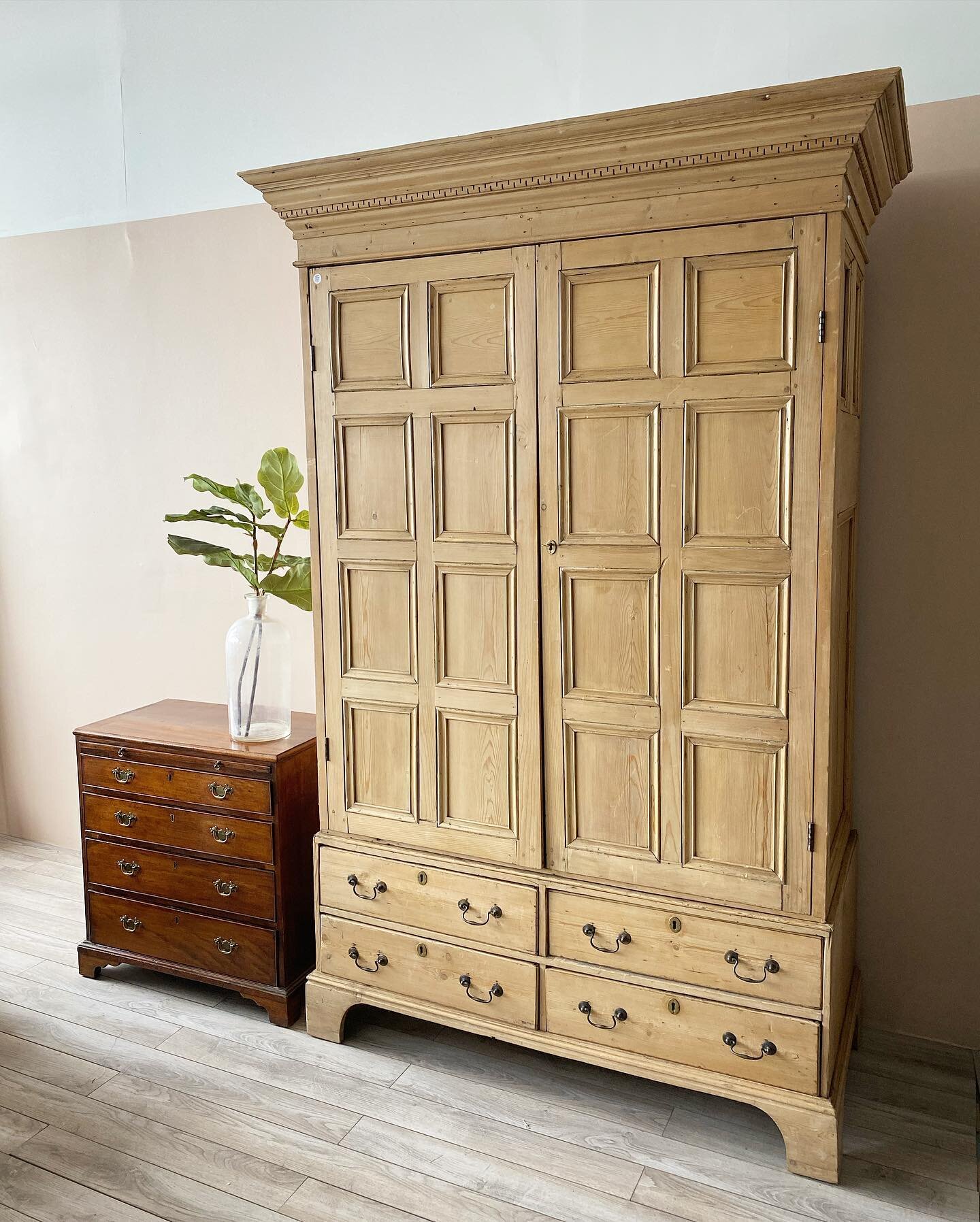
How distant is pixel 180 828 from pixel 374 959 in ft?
2.19

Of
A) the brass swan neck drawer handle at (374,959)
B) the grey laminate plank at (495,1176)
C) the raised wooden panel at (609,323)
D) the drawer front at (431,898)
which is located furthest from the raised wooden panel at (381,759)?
the raised wooden panel at (609,323)

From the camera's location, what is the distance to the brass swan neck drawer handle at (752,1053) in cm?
201

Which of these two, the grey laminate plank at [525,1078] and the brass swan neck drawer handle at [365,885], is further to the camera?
the brass swan neck drawer handle at [365,885]

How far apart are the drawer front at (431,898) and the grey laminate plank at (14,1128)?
2.60 ft

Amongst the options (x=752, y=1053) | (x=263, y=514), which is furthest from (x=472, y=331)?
(x=752, y=1053)

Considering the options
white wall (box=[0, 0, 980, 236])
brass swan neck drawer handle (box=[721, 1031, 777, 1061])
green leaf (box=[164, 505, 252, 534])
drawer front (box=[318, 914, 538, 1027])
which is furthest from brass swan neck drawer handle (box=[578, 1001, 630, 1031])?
white wall (box=[0, 0, 980, 236])

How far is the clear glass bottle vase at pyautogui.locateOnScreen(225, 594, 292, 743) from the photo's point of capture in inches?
105

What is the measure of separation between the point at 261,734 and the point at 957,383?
2.00m

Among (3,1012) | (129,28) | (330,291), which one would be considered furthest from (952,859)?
(129,28)

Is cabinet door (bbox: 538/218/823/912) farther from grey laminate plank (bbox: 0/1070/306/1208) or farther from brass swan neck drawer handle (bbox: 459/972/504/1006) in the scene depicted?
grey laminate plank (bbox: 0/1070/306/1208)

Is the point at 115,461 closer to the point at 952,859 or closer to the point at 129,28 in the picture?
the point at 129,28

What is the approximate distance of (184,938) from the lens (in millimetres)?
2693

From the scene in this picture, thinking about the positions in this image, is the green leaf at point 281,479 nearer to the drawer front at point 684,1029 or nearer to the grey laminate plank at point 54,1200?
the drawer front at point 684,1029

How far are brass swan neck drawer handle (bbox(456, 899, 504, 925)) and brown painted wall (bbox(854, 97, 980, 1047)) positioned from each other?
0.99 meters
